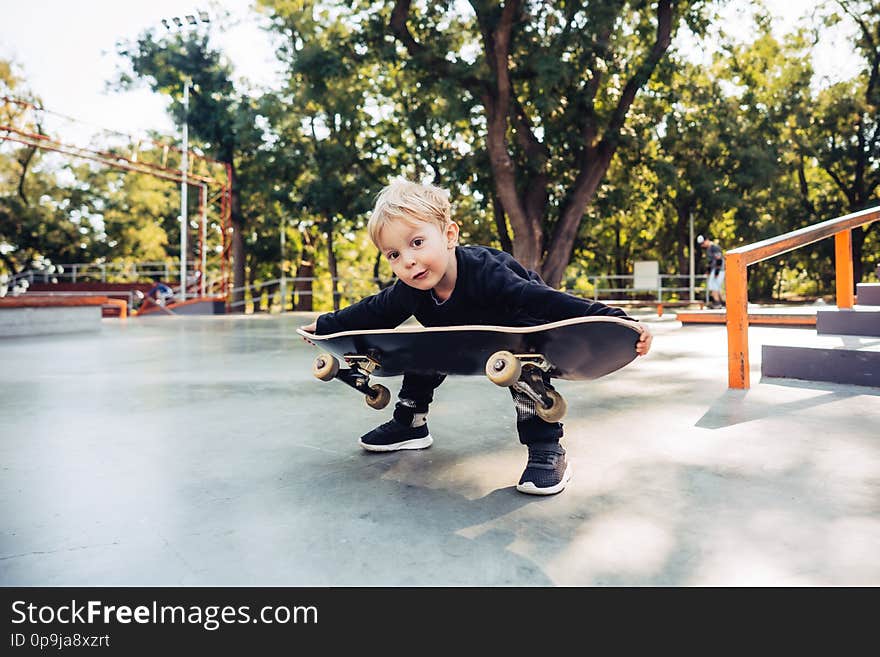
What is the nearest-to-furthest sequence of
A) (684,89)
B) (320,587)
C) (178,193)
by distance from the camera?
(320,587)
(684,89)
(178,193)

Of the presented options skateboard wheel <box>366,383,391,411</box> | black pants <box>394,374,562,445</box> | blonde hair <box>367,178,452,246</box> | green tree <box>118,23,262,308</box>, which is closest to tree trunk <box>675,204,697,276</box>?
green tree <box>118,23,262,308</box>

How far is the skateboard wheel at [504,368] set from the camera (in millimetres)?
1671

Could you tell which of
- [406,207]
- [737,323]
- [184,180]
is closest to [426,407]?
[406,207]

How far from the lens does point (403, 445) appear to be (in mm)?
2346

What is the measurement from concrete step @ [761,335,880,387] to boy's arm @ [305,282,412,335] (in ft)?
9.32

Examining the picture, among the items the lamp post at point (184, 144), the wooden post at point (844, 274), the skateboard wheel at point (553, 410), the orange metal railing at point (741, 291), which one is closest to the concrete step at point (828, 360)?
→ the orange metal railing at point (741, 291)

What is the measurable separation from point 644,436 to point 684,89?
17583mm

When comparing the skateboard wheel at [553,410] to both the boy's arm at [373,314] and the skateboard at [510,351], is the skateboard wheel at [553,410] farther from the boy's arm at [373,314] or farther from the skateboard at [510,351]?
the boy's arm at [373,314]

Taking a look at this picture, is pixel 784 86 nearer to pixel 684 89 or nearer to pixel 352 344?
pixel 684 89

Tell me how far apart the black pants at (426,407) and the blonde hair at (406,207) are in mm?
595

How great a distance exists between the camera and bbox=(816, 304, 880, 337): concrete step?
427cm

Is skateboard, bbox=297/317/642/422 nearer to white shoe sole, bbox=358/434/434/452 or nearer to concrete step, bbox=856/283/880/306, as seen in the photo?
white shoe sole, bbox=358/434/434/452
